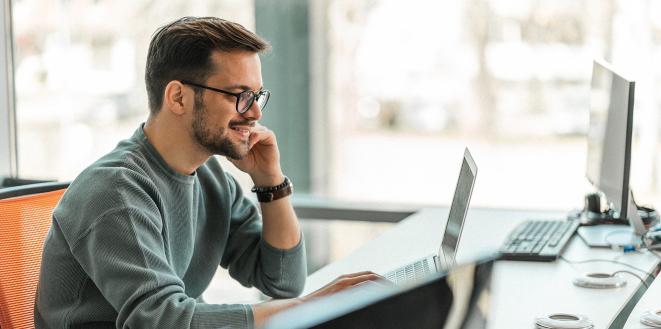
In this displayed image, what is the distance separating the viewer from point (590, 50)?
341 cm

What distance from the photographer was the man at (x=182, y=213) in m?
1.68

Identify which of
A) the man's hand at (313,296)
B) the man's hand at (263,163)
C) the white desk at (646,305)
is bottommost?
the white desk at (646,305)

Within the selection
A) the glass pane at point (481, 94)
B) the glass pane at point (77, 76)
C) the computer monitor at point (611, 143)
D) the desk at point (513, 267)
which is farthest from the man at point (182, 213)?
the glass pane at point (77, 76)

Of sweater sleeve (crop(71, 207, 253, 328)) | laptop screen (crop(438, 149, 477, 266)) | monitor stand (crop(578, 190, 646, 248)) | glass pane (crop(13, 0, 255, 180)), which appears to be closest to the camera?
sweater sleeve (crop(71, 207, 253, 328))

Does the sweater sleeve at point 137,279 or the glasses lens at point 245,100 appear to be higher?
the glasses lens at point 245,100

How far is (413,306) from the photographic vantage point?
40.2 inches

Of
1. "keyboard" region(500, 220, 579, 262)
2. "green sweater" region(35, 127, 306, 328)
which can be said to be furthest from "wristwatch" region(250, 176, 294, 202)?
"keyboard" region(500, 220, 579, 262)

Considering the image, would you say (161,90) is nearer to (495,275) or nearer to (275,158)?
(275,158)

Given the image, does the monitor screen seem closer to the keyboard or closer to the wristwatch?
the keyboard

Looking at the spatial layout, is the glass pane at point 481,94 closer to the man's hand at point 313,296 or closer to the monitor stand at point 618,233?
the monitor stand at point 618,233

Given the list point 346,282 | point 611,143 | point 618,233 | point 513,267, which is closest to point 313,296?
point 346,282

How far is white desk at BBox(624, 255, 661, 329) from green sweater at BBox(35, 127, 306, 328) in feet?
2.35

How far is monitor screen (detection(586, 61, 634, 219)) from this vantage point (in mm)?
2389

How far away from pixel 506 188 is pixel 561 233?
891mm
